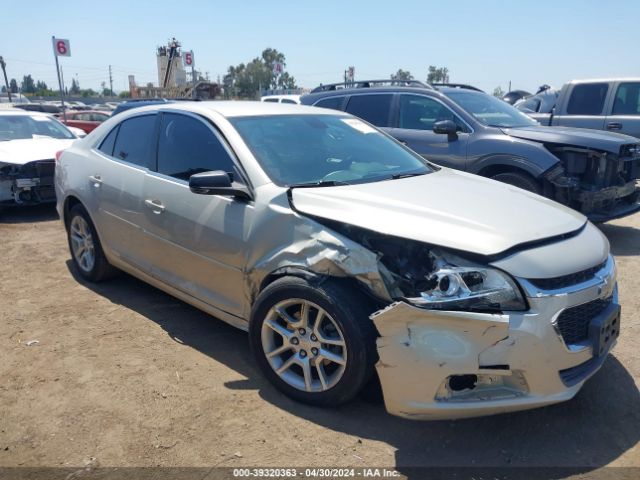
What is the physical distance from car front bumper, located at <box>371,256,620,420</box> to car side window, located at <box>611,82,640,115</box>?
781cm

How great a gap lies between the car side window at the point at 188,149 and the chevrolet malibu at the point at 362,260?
0.04 feet

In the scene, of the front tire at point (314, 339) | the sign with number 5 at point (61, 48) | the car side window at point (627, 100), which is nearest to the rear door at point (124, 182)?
the front tire at point (314, 339)

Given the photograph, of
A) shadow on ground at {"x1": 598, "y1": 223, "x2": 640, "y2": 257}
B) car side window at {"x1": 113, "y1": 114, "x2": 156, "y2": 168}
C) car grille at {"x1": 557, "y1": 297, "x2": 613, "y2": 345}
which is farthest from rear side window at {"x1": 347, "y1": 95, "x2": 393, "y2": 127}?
car grille at {"x1": 557, "y1": 297, "x2": 613, "y2": 345}

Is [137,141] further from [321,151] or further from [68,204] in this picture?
[321,151]

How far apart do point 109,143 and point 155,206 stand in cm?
124

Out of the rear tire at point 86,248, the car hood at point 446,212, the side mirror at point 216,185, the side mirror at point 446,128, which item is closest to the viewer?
the car hood at point 446,212

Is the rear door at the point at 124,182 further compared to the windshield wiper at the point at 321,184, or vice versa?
the rear door at the point at 124,182

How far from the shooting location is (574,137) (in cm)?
628

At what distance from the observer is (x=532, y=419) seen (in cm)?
297

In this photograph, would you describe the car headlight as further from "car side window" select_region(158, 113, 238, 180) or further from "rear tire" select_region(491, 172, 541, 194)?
"rear tire" select_region(491, 172, 541, 194)

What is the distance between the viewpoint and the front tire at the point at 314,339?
2.82 metres

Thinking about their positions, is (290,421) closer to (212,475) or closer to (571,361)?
(212,475)

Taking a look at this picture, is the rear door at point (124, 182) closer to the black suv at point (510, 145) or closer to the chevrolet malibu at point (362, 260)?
the chevrolet malibu at point (362, 260)

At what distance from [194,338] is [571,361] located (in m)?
2.55
